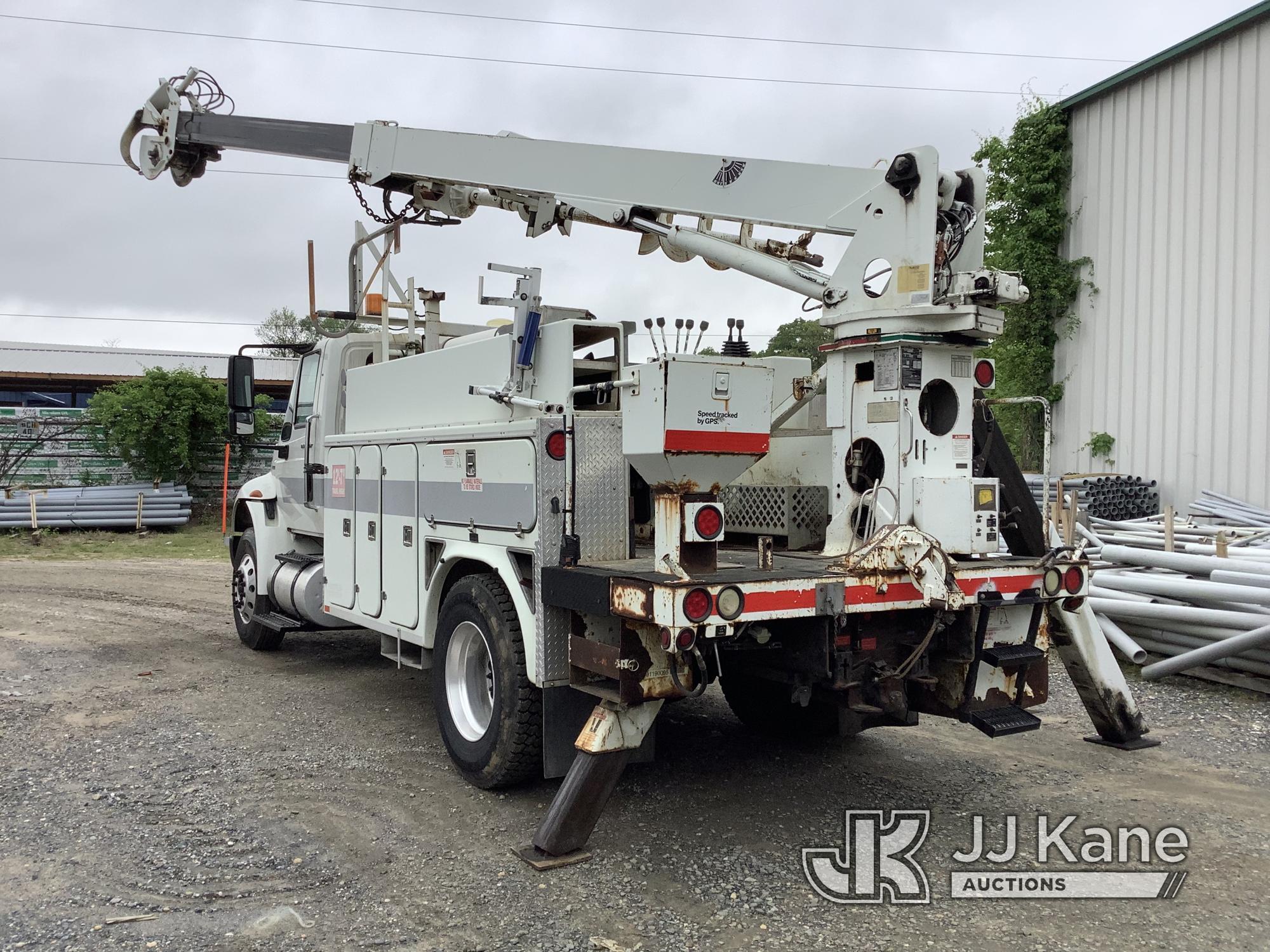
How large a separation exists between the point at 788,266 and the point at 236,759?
432 cm

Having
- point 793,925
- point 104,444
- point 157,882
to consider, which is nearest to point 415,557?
point 157,882

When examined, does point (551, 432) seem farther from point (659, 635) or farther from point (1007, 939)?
point (1007, 939)

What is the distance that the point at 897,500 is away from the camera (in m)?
5.03

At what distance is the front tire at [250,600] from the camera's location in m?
9.19

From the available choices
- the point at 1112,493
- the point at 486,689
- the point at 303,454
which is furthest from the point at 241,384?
the point at 1112,493

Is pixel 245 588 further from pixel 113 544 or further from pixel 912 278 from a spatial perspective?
pixel 113 544

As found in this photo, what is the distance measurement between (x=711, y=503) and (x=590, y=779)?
1.30 m

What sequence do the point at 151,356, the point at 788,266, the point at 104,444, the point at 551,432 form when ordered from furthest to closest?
the point at 151,356 < the point at 104,444 < the point at 788,266 < the point at 551,432

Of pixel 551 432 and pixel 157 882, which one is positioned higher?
pixel 551 432

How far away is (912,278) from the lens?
199 inches

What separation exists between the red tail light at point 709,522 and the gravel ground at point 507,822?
147 cm

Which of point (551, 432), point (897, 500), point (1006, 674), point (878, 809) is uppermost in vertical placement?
point (551, 432)

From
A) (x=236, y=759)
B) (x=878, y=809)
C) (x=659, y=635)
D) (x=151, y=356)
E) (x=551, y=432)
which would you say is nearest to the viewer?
(x=659, y=635)

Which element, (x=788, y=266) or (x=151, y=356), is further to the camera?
(x=151, y=356)
